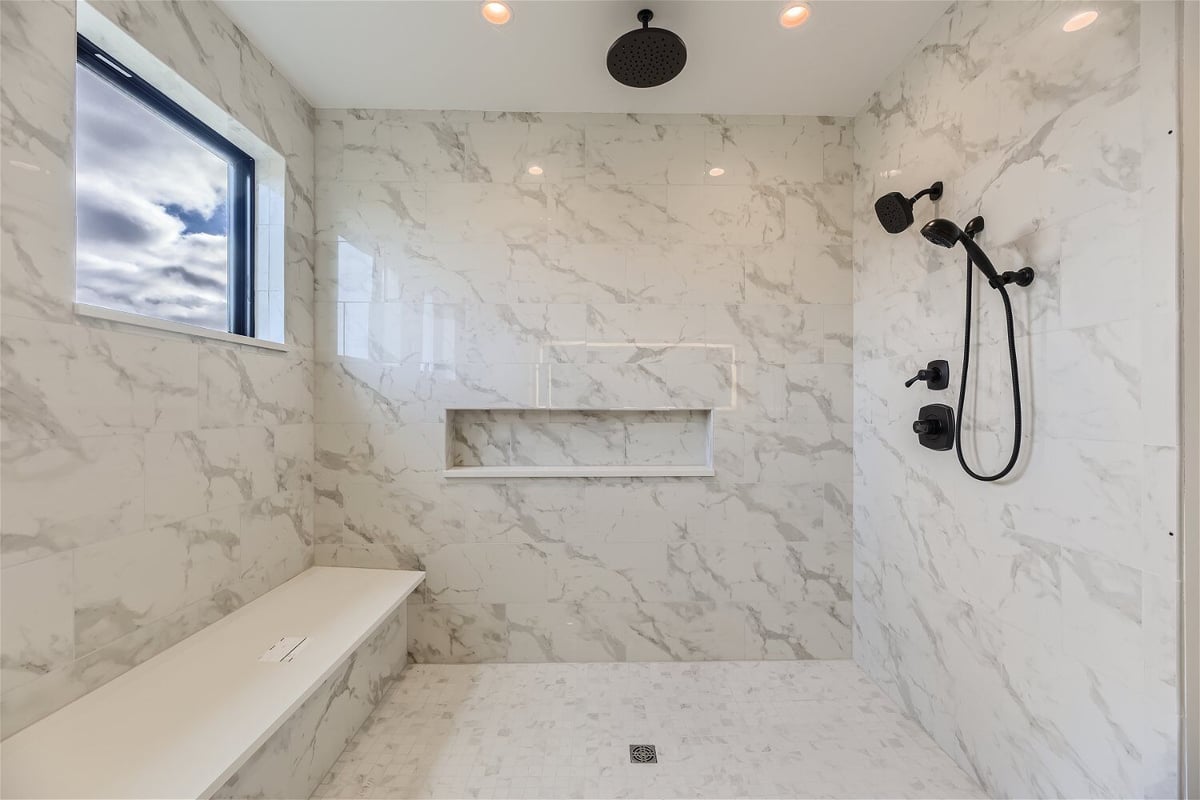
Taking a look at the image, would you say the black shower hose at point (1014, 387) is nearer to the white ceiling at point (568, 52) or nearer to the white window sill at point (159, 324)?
the white ceiling at point (568, 52)

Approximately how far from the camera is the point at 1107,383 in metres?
1.09

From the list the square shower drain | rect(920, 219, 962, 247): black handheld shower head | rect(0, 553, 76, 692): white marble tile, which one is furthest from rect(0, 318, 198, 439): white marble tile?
rect(920, 219, 962, 247): black handheld shower head

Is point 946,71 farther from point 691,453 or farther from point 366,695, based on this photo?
point 366,695

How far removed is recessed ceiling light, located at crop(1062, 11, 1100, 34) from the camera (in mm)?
1115

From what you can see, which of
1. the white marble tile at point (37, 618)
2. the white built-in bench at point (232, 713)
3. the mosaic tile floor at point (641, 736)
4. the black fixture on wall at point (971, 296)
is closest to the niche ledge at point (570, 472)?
the white built-in bench at point (232, 713)

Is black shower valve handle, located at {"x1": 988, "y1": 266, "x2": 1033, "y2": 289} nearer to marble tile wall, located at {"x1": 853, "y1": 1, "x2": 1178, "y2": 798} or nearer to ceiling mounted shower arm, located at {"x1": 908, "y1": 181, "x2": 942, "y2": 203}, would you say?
marble tile wall, located at {"x1": 853, "y1": 1, "x2": 1178, "y2": 798}

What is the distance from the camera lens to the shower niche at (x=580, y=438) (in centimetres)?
225

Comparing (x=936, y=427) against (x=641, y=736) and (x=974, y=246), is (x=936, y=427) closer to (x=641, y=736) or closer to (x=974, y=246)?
(x=974, y=246)

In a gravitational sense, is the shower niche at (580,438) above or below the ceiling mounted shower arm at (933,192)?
below

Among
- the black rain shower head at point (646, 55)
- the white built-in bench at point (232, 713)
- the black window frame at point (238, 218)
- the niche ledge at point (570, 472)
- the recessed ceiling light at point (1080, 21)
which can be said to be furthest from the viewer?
the niche ledge at point (570, 472)

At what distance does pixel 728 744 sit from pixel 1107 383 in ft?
5.02

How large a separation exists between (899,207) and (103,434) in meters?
2.43

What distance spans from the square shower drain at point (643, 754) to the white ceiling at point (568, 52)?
8.09 feet

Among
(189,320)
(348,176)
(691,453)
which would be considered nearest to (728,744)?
(691,453)
